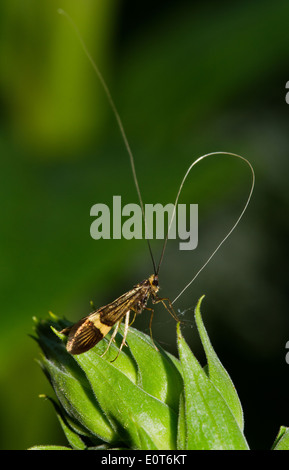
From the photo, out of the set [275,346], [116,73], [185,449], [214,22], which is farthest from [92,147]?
[185,449]

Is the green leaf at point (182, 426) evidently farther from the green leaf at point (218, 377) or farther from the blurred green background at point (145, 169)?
the blurred green background at point (145, 169)

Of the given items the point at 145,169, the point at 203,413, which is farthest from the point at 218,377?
the point at 145,169

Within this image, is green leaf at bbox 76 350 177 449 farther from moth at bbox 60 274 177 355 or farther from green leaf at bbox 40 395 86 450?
green leaf at bbox 40 395 86 450

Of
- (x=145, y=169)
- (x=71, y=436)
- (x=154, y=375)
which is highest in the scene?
(x=145, y=169)

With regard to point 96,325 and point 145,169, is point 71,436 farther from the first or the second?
point 145,169

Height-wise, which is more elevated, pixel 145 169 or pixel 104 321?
pixel 145 169

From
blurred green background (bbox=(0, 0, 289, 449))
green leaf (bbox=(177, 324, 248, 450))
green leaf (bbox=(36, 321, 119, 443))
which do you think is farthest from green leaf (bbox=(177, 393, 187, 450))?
blurred green background (bbox=(0, 0, 289, 449))

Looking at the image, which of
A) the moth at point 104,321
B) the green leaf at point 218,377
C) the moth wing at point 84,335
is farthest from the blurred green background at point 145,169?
the green leaf at point 218,377
